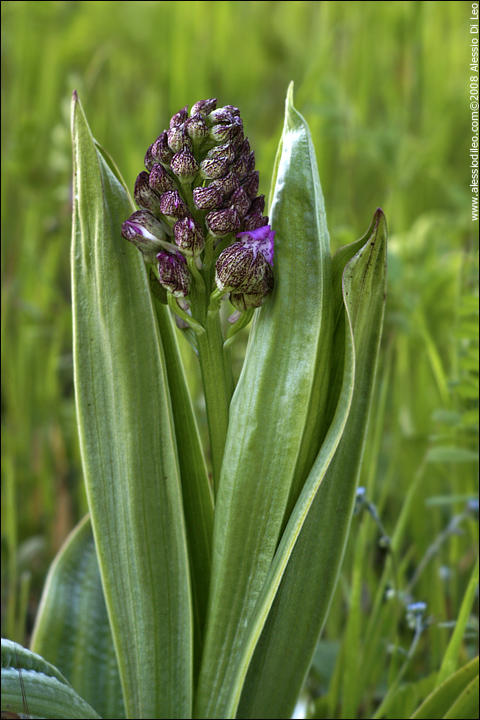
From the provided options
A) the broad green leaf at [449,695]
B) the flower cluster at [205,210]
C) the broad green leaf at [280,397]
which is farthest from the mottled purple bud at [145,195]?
the broad green leaf at [449,695]

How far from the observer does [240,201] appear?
627 millimetres

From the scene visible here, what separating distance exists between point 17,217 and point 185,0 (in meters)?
1.14

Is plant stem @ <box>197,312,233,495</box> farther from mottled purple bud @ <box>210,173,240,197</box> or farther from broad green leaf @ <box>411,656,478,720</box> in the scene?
broad green leaf @ <box>411,656,478,720</box>

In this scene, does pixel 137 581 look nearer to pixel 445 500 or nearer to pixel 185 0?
pixel 445 500

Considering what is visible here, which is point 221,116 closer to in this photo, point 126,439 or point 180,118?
point 180,118

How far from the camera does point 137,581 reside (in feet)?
2.34

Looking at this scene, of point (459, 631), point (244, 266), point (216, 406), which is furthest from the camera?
point (459, 631)

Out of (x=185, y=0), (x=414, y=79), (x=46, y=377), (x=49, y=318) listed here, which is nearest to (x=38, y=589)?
(x=46, y=377)

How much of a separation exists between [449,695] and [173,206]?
0.65m

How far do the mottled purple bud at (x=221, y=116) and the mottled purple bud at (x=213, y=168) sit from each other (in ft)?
0.13

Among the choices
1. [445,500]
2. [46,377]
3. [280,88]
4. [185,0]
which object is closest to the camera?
[445,500]

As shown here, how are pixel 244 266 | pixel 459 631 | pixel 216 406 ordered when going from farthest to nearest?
pixel 459 631 < pixel 216 406 < pixel 244 266

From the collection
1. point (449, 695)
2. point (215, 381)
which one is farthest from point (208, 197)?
point (449, 695)

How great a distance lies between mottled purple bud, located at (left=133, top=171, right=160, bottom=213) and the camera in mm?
652
